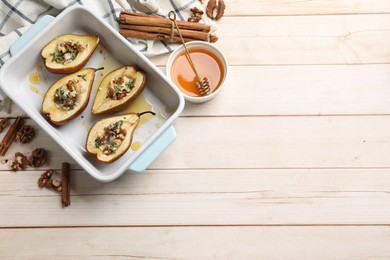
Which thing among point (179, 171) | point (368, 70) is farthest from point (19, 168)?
point (368, 70)

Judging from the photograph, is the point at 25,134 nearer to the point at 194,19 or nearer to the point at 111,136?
the point at 111,136

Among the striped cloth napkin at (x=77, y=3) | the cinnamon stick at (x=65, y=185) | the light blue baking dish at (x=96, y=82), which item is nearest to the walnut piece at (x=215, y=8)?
the striped cloth napkin at (x=77, y=3)

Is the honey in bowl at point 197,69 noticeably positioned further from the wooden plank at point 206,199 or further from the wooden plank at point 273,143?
the wooden plank at point 206,199

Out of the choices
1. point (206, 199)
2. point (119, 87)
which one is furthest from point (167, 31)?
point (206, 199)

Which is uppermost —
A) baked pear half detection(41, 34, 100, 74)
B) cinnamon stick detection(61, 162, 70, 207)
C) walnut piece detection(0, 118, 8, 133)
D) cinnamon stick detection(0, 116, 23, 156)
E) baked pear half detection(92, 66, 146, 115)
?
baked pear half detection(41, 34, 100, 74)

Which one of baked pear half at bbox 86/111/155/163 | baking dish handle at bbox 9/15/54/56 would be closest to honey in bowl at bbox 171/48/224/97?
baked pear half at bbox 86/111/155/163

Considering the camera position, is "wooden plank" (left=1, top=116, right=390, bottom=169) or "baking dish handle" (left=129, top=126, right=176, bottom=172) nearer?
"baking dish handle" (left=129, top=126, right=176, bottom=172)

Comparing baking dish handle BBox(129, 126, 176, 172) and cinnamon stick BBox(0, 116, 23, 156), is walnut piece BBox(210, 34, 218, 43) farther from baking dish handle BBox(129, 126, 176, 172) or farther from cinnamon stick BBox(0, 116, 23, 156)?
cinnamon stick BBox(0, 116, 23, 156)

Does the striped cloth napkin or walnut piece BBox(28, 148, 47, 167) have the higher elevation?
the striped cloth napkin
